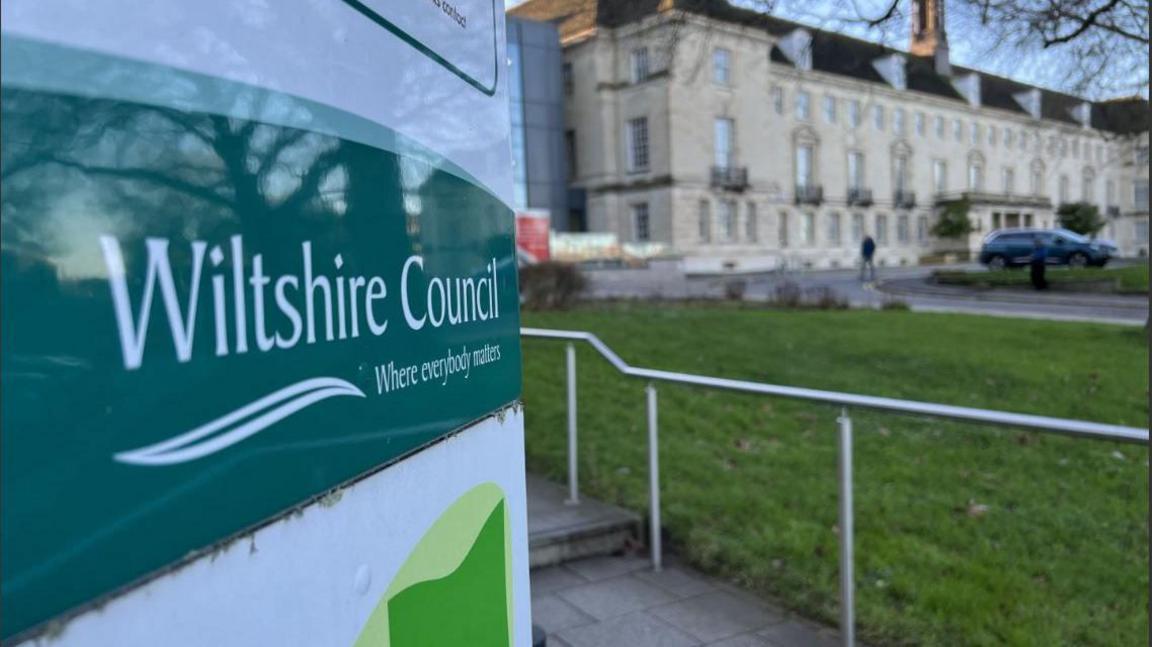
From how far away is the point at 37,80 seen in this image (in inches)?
31.0

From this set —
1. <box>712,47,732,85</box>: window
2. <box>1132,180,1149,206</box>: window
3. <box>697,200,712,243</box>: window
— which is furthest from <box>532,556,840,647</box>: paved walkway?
<box>1132,180,1149,206</box>: window

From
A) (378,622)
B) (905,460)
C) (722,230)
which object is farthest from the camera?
(722,230)

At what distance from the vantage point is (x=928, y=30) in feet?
22.0

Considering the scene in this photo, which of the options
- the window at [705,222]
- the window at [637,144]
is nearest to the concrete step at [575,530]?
the window at [637,144]

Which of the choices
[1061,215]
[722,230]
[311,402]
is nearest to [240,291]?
[311,402]

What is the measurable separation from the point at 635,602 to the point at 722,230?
44.1m

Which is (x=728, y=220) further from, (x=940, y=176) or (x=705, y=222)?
(x=940, y=176)

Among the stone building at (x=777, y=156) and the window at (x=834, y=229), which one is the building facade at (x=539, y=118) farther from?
the window at (x=834, y=229)

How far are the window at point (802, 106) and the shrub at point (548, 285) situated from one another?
41.7 metres

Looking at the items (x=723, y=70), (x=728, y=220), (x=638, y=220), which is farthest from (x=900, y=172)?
(x=638, y=220)

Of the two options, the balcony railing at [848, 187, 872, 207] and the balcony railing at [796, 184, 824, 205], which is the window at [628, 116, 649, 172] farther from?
the balcony railing at [848, 187, 872, 207]

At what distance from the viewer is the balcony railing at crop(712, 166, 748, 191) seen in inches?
1811

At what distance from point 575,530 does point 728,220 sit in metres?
44.5

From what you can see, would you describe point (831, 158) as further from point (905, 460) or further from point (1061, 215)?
point (905, 460)
